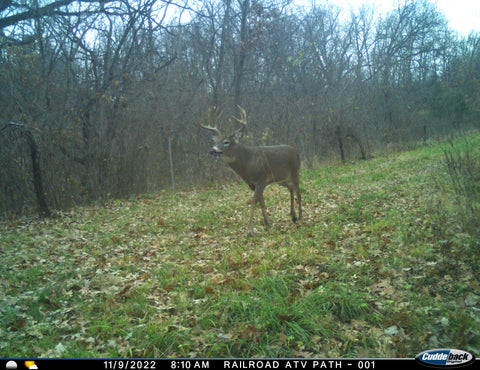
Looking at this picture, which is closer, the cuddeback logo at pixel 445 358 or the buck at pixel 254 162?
the cuddeback logo at pixel 445 358

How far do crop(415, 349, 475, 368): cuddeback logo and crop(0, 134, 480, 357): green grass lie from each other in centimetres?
19

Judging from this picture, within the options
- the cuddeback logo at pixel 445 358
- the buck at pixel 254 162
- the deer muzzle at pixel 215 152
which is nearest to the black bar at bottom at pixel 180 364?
the cuddeback logo at pixel 445 358

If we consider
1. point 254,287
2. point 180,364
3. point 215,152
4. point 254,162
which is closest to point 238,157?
point 254,162

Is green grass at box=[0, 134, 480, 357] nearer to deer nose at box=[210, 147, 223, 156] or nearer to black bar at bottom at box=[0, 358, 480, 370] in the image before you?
black bar at bottom at box=[0, 358, 480, 370]

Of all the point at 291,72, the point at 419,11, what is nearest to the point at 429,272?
the point at 291,72

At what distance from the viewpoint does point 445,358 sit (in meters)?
3.02

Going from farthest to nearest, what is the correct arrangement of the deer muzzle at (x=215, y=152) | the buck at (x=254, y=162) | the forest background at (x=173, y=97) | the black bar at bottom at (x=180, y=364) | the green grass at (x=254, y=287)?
the forest background at (x=173, y=97), the buck at (x=254, y=162), the deer muzzle at (x=215, y=152), the green grass at (x=254, y=287), the black bar at bottom at (x=180, y=364)

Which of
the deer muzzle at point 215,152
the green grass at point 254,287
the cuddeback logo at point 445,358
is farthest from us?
the deer muzzle at point 215,152

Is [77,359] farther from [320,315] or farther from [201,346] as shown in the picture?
[320,315]

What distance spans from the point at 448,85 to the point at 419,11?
9.39m

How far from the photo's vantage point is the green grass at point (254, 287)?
358 centimetres

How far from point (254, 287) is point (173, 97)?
12.6 metres

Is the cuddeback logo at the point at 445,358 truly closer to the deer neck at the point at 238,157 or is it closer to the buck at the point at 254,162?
the buck at the point at 254,162

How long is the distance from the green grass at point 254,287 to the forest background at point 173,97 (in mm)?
4146
